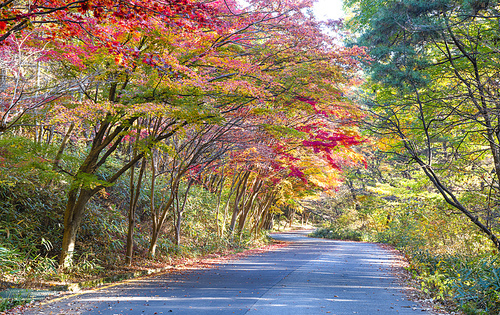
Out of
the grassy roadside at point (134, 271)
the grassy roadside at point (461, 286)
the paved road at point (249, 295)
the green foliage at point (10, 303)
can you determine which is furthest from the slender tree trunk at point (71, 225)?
the grassy roadside at point (461, 286)

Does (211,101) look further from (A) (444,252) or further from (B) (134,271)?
(A) (444,252)

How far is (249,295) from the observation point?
7.43 meters

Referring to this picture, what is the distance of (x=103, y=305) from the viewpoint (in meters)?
6.22

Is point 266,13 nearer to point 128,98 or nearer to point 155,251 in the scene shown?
point 128,98

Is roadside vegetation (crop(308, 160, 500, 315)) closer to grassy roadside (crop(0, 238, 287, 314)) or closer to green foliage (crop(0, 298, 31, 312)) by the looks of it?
grassy roadside (crop(0, 238, 287, 314))

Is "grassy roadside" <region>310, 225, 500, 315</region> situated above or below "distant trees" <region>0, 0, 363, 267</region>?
below

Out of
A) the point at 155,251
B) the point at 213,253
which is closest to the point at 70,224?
the point at 155,251

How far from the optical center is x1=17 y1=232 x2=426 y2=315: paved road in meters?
6.16

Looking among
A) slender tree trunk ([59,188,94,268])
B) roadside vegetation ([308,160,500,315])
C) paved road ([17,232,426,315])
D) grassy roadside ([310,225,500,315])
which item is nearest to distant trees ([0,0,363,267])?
slender tree trunk ([59,188,94,268])

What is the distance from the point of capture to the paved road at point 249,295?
→ 20.2 ft

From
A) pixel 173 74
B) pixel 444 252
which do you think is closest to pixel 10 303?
pixel 173 74

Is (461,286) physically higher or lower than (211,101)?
lower

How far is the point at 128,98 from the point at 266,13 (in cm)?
370

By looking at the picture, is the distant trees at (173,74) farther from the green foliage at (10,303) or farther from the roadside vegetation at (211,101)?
Answer: the green foliage at (10,303)
